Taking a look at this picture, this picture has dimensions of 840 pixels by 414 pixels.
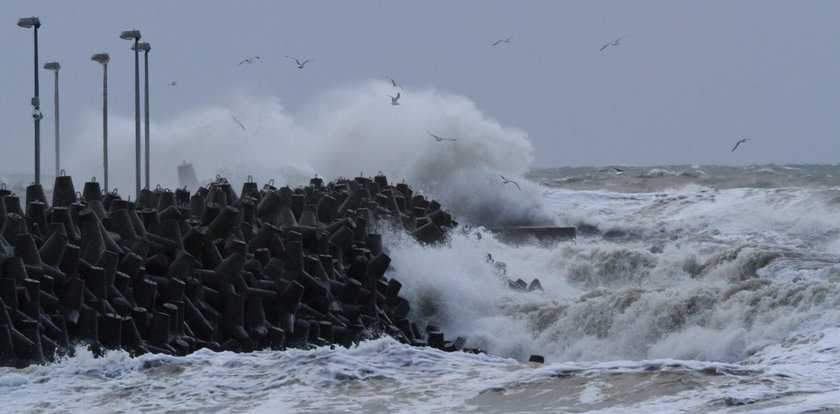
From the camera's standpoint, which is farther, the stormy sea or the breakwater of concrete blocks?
the breakwater of concrete blocks

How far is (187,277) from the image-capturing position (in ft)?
48.6

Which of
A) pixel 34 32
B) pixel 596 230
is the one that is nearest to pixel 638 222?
pixel 596 230

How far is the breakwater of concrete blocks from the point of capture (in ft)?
42.5

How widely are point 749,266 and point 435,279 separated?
510 centimetres

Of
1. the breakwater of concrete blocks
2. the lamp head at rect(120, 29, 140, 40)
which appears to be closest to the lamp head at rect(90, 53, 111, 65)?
the lamp head at rect(120, 29, 140, 40)

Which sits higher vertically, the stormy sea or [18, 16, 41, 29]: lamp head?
[18, 16, 41, 29]: lamp head

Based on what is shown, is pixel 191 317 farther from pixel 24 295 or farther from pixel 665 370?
pixel 665 370

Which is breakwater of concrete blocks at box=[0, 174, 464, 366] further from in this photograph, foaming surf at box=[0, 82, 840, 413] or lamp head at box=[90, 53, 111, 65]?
lamp head at box=[90, 53, 111, 65]

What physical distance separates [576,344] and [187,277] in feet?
15.5

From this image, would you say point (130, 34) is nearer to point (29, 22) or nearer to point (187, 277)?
point (29, 22)

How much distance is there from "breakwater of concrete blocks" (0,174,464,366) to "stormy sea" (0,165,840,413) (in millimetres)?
817

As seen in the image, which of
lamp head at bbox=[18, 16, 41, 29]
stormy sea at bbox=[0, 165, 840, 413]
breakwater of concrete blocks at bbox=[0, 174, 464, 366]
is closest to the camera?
stormy sea at bbox=[0, 165, 840, 413]

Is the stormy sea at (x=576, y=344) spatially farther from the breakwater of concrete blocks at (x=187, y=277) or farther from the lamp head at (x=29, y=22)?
the lamp head at (x=29, y=22)

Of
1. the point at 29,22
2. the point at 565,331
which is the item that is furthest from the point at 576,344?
the point at 29,22
